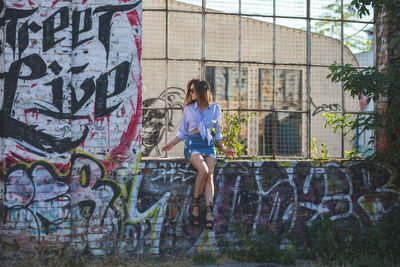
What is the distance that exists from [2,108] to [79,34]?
117cm

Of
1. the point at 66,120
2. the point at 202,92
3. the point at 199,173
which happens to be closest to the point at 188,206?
the point at 199,173

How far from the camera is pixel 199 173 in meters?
4.61

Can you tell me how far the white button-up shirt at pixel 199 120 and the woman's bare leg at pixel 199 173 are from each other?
24cm

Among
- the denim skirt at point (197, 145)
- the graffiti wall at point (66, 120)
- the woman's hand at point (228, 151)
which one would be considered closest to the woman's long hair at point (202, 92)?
the denim skirt at point (197, 145)

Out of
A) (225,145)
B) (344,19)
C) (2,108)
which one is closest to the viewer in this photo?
(2,108)

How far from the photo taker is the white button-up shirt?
4680mm

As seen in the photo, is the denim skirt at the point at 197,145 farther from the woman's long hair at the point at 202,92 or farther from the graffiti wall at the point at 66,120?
the graffiti wall at the point at 66,120

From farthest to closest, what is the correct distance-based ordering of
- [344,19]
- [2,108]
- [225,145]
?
[344,19], [225,145], [2,108]

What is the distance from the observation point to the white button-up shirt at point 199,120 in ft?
15.4

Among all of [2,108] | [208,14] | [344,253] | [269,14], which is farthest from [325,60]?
[2,108]

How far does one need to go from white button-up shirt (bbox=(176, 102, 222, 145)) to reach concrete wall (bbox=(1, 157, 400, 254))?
1.26ft

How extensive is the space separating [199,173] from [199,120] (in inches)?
23.5

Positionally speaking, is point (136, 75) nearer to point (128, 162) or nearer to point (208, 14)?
point (128, 162)

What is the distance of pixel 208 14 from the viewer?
18.2 ft
